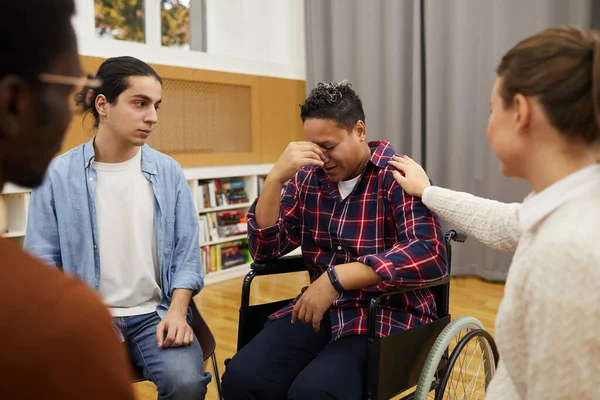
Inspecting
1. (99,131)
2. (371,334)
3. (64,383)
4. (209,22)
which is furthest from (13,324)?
Answer: (209,22)

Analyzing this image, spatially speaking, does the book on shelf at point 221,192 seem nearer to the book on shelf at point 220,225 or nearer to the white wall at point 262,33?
the book on shelf at point 220,225

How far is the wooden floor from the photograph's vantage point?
3029 mm

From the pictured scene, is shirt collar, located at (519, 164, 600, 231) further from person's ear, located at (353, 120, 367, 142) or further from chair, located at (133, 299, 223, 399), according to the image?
chair, located at (133, 299, 223, 399)

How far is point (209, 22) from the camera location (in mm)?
4812

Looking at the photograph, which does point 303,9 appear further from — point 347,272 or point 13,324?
point 13,324

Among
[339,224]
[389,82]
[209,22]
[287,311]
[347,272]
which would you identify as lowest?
[287,311]

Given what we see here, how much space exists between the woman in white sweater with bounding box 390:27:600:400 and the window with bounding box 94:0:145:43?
392cm

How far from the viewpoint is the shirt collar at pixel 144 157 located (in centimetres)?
165

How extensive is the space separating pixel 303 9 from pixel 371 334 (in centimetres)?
413

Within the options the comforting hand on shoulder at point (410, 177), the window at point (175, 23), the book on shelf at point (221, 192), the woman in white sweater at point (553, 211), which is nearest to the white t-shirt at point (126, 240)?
the comforting hand on shoulder at point (410, 177)

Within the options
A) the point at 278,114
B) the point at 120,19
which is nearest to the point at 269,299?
the point at 278,114

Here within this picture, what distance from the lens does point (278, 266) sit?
66.4 inches

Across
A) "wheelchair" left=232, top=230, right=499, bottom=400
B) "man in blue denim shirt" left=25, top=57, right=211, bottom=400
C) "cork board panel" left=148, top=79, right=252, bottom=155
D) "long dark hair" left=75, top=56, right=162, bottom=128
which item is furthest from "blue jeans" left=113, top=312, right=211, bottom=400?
"cork board panel" left=148, top=79, right=252, bottom=155

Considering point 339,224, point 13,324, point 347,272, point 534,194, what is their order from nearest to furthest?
point 13,324 < point 534,194 < point 347,272 < point 339,224
